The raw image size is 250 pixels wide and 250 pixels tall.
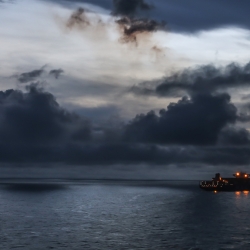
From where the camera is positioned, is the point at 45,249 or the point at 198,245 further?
the point at 198,245

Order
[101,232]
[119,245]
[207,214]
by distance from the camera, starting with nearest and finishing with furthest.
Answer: [119,245] → [101,232] → [207,214]

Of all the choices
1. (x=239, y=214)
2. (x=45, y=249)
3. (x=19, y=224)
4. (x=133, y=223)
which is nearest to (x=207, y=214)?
(x=239, y=214)

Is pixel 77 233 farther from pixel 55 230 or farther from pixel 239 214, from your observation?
pixel 239 214

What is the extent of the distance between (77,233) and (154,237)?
58.0ft

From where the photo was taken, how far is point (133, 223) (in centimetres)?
12194

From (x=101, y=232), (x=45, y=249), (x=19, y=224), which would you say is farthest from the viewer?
(x=19, y=224)

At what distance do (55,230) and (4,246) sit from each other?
22123 millimetres

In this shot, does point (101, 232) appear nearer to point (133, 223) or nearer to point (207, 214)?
point (133, 223)

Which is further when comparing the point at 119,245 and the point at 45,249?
the point at 119,245

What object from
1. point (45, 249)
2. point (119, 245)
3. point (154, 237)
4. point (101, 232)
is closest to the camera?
point (45, 249)

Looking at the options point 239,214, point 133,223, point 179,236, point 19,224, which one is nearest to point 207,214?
point 239,214

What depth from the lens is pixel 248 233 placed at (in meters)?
105

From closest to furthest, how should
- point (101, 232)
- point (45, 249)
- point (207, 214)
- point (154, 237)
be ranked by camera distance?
point (45, 249), point (154, 237), point (101, 232), point (207, 214)

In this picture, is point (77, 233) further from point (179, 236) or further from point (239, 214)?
point (239, 214)
